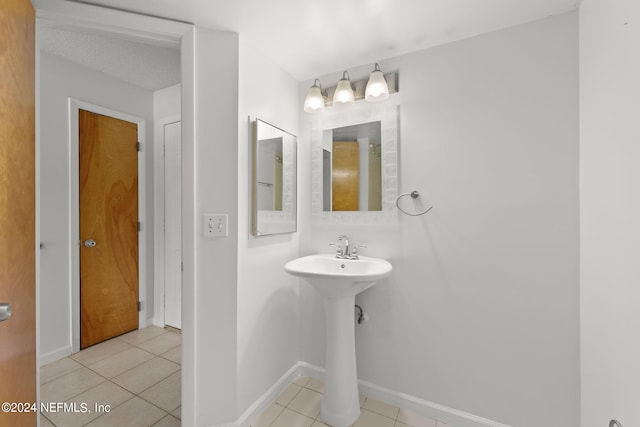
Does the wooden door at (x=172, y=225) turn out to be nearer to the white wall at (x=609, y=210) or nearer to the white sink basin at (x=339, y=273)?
the white sink basin at (x=339, y=273)

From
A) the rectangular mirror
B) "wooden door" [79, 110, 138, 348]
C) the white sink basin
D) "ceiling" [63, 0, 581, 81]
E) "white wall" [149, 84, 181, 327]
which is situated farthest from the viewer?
"white wall" [149, 84, 181, 327]

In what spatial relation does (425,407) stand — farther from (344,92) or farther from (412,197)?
(344,92)

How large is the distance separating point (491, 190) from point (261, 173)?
1301mm

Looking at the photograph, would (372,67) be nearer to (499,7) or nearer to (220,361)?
(499,7)

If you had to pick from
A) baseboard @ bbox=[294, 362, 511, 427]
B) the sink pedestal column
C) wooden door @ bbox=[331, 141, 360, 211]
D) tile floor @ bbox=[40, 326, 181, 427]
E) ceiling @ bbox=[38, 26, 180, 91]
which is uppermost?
ceiling @ bbox=[38, 26, 180, 91]

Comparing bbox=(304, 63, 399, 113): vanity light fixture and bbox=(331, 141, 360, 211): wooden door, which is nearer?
bbox=(304, 63, 399, 113): vanity light fixture

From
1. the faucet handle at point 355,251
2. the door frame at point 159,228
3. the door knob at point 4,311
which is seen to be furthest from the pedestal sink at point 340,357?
the door frame at point 159,228

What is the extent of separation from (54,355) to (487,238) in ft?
10.6

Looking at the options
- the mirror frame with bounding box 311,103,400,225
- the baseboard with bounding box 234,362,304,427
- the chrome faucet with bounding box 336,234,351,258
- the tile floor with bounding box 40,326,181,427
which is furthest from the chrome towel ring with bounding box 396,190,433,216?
the tile floor with bounding box 40,326,181,427

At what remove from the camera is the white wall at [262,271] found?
150 cm

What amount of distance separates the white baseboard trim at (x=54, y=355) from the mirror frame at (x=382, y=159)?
2.29 meters

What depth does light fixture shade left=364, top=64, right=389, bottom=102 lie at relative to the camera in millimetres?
1624

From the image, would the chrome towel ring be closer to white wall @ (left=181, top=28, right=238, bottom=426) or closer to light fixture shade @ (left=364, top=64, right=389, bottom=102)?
light fixture shade @ (left=364, top=64, right=389, bottom=102)

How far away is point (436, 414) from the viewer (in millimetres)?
1558
